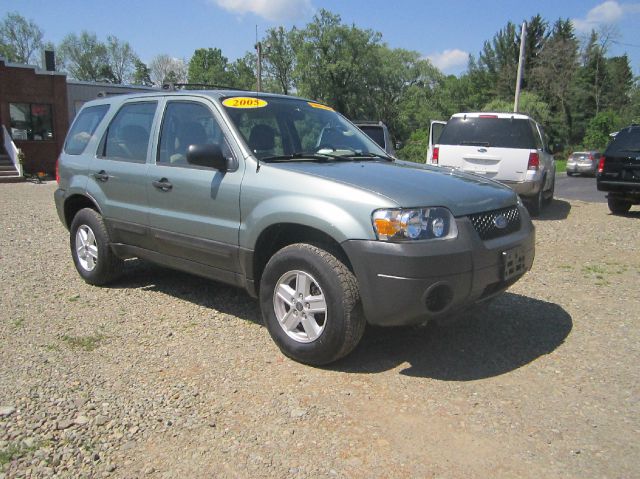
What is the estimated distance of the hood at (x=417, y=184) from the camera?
3.50m

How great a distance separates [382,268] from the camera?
10.9 feet

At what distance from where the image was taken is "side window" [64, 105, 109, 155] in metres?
5.65

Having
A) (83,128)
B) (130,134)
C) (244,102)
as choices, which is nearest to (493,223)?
(244,102)

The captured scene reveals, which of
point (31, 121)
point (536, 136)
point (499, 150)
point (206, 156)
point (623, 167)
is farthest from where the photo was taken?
point (31, 121)

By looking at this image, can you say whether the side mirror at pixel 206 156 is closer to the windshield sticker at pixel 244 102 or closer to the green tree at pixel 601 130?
the windshield sticker at pixel 244 102

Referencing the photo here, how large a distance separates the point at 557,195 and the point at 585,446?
14.7 meters

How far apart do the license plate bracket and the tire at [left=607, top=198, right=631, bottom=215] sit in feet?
27.6

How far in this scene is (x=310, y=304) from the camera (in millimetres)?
3711

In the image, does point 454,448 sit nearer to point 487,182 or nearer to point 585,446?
point 585,446

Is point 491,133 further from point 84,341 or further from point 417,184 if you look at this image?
point 84,341

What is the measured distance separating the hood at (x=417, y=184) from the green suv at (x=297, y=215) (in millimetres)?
15

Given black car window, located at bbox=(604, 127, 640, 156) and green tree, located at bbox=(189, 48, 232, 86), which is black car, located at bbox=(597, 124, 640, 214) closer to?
black car window, located at bbox=(604, 127, 640, 156)

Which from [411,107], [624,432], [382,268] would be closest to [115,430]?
[382,268]

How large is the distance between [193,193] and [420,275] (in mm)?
2000
